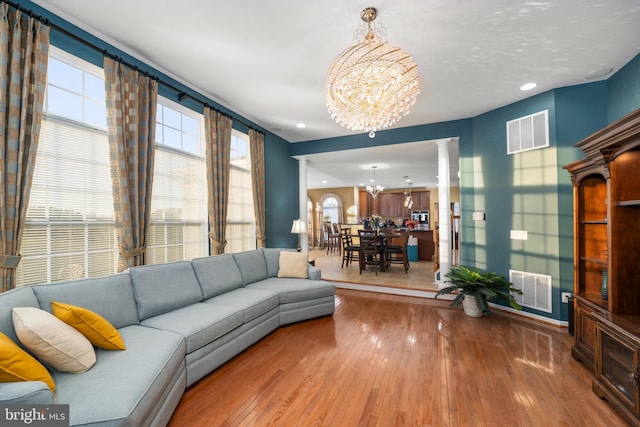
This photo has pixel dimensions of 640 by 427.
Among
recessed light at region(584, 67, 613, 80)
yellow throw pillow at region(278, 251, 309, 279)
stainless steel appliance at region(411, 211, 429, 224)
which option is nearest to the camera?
recessed light at region(584, 67, 613, 80)

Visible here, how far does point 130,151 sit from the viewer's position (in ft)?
8.66

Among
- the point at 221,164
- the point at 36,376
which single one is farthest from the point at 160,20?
the point at 36,376

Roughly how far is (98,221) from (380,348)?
3.10 m

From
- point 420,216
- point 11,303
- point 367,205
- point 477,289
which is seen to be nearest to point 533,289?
point 477,289

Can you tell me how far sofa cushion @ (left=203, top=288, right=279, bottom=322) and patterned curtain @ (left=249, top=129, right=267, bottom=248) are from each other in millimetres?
1497

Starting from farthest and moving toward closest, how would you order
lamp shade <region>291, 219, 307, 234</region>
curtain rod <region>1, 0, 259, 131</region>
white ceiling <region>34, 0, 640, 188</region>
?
lamp shade <region>291, 219, 307, 234</region> < white ceiling <region>34, 0, 640, 188</region> < curtain rod <region>1, 0, 259, 131</region>

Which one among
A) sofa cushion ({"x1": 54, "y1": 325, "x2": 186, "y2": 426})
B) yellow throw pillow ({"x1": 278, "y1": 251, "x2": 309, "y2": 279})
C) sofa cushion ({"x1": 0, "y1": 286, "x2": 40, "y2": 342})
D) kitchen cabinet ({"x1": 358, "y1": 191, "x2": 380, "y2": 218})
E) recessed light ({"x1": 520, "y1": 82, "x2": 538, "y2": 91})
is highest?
recessed light ({"x1": 520, "y1": 82, "x2": 538, "y2": 91})

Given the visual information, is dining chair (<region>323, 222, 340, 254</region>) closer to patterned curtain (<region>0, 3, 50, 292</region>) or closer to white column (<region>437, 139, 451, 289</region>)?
white column (<region>437, 139, 451, 289</region>)

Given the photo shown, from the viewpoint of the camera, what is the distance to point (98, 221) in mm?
2518

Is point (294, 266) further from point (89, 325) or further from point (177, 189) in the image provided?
point (89, 325)

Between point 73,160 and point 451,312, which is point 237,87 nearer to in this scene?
point 73,160

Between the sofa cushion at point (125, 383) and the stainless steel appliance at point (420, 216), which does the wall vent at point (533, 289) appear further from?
the stainless steel appliance at point (420, 216)

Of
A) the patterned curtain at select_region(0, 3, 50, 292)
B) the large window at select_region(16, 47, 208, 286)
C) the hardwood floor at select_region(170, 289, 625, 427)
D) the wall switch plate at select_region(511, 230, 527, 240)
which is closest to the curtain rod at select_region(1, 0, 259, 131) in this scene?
the patterned curtain at select_region(0, 3, 50, 292)

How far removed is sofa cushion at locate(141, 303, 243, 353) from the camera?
2.13 metres
